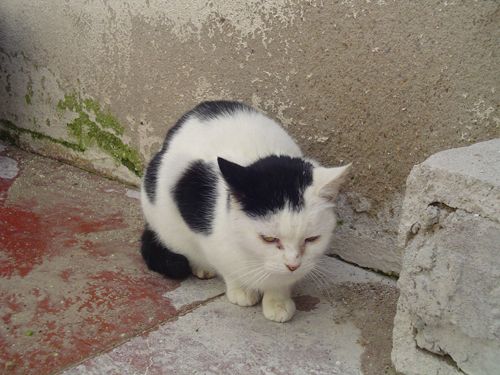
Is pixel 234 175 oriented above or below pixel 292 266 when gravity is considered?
above

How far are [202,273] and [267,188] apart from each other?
2.51 feet

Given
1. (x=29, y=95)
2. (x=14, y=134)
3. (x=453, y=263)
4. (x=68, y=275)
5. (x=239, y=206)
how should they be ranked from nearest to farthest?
(x=453, y=263) < (x=239, y=206) < (x=68, y=275) < (x=29, y=95) < (x=14, y=134)

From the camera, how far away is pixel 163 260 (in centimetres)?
258

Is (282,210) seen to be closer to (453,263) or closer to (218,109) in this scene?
(453,263)

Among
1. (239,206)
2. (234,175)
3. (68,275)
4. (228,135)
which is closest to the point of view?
(234,175)

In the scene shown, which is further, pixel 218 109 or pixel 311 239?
pixel 218 109

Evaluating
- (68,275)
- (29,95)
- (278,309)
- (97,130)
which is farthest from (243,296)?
(29,95)

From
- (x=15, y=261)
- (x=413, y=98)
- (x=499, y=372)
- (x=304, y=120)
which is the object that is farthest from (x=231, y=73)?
(x=499, y=372)

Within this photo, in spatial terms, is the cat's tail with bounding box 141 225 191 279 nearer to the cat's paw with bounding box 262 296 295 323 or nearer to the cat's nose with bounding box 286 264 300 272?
the cat's paw with bounding box 262 296 295 323

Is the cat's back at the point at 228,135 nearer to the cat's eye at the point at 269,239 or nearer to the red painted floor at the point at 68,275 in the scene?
the cat's eye at the point at 269,239

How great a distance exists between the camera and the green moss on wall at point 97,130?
346cm

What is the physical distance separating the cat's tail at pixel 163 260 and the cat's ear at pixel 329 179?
2.67ft

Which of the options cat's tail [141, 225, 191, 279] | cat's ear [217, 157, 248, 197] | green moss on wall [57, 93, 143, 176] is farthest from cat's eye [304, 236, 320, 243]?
green moss on wall [57, 93, 143, 176]

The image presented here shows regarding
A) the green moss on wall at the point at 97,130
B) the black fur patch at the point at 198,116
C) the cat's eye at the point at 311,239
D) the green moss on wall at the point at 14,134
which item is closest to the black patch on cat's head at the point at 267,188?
the cat's eye at the point at 311,239
